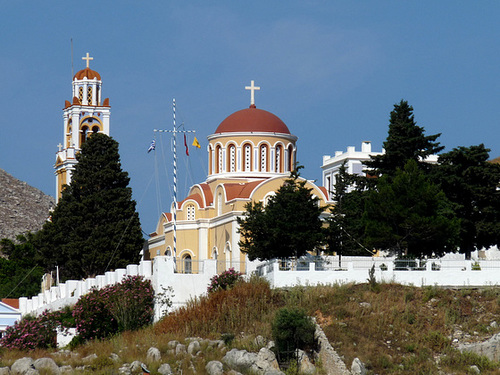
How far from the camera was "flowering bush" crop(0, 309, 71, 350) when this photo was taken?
4109 centimetres

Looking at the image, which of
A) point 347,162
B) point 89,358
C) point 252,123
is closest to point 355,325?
point 89,358

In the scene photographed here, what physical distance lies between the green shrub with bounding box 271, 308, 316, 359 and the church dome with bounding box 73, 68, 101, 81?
4212 centimetres

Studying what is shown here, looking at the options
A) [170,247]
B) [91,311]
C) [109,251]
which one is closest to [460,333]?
[91,311]

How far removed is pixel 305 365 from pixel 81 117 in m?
42.0

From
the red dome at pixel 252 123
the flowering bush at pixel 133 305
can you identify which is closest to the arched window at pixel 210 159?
the red dome at pixel 252 123

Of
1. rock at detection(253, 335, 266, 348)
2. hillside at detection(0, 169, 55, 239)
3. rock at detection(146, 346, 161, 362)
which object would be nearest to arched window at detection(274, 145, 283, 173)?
rock at detection(253, 335, 266, 348)

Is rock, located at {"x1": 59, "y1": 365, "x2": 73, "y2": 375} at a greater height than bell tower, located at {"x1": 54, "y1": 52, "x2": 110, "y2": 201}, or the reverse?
bell tower, located at {"x1": 54, "y1": 52, "x2": 110, "y2": 201}

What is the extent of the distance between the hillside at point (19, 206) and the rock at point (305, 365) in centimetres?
8920

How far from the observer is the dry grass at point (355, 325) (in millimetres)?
35562

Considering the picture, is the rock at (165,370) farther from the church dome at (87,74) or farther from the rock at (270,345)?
the church dome at (87,74)

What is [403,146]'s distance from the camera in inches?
1921

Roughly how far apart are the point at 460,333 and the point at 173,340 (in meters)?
9.25

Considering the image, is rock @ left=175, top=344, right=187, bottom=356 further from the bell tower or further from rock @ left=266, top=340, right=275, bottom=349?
the bell tower

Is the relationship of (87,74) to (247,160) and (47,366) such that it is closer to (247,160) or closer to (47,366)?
(247,160)
